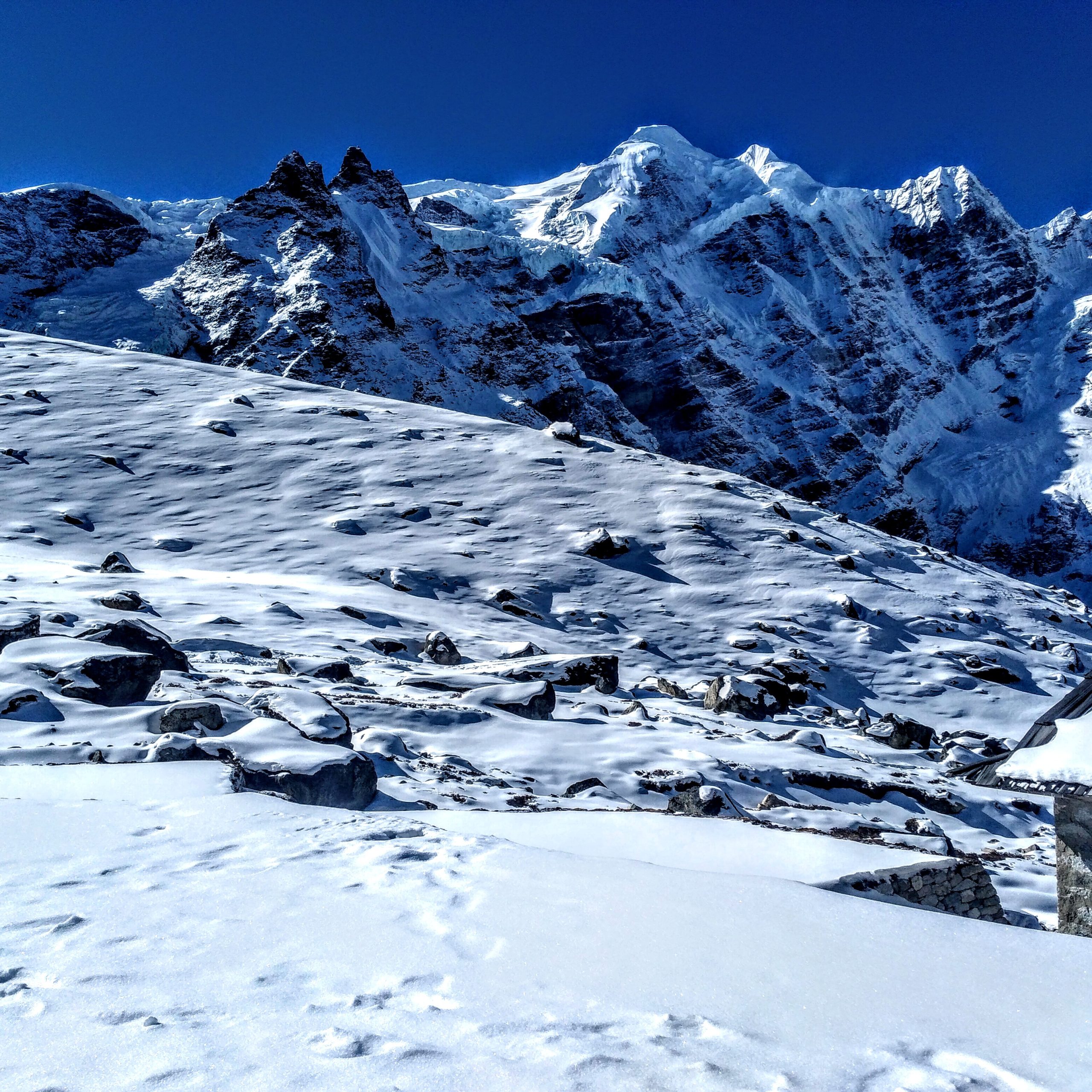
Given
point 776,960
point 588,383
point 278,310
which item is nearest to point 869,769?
point 776,960

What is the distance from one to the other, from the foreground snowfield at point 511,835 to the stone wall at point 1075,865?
1062mm

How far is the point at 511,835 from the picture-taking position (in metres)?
5.94

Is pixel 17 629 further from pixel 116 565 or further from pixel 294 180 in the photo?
pixel 294 180

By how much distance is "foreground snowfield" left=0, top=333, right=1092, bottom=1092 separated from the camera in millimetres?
2723

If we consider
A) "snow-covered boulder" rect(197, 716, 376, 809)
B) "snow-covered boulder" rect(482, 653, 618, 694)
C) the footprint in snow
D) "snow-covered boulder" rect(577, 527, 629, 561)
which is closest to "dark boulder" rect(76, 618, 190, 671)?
"snow-covered boulder" rect(197, 716, 376, 809)

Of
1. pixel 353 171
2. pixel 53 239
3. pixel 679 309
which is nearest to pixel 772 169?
pixel 679 309

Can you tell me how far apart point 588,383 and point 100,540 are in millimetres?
73027

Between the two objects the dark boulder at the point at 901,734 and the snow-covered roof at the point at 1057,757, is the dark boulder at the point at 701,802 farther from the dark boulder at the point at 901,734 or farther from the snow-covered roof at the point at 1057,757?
the dark boulder at the point at 901,734

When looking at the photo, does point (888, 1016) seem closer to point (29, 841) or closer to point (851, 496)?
point (29, 841)

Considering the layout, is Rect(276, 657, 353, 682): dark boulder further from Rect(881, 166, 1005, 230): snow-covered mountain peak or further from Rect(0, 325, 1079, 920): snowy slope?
Rect(881, 166, 1005, 230): snow-covered mountain peak

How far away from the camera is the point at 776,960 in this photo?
3389 mm

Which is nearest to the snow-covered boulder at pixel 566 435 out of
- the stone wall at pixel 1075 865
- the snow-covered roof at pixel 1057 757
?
the snow-covered roof at pixel 1057 757

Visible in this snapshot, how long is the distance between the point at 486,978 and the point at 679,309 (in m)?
119

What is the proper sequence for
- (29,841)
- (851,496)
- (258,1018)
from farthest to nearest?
(851,496) < (29,841) < (258,1018)
